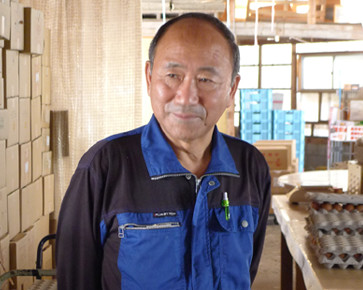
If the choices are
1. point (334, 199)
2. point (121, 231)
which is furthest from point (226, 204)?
point (334, 199)

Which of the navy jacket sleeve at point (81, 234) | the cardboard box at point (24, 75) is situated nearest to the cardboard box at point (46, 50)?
the cardboard box at point (24, 75)

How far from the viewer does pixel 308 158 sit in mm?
11930

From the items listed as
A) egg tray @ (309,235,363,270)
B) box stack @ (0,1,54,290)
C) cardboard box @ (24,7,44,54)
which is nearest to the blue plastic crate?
box stack @ (0,1,54,290)

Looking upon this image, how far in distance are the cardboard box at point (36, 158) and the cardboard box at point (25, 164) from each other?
67 millimetres

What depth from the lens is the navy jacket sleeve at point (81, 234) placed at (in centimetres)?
139

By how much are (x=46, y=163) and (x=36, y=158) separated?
35 centimetres

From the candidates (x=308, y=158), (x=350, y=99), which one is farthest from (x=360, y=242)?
(x=308, y=158)

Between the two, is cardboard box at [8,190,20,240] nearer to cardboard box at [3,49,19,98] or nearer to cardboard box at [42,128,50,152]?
cardboard box at [3,49,19,98]

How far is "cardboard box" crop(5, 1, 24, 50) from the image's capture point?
→ 2986 mm

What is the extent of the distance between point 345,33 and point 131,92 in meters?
7.30

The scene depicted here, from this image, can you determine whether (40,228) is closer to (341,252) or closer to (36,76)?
(36,76)

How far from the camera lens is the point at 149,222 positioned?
1.36 m

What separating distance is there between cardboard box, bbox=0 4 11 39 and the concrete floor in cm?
303

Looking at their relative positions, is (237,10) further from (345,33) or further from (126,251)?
(126,251)
